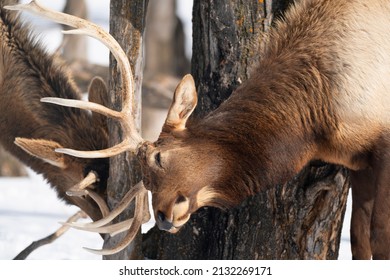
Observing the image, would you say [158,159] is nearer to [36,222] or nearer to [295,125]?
[295,125]

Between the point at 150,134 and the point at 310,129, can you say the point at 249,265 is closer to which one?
the point at 310,129

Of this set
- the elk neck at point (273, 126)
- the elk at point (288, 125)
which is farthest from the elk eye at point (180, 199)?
the elk neck at point (273, 126)

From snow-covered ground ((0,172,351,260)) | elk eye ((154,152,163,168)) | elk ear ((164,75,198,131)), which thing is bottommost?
snow-covered ground ((0,172,351,260))

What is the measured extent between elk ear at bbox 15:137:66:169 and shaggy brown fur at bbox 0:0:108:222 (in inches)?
4.4

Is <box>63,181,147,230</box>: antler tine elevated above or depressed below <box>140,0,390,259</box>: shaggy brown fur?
below

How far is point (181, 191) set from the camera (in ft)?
16.4

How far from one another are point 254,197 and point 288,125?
0.86 metres

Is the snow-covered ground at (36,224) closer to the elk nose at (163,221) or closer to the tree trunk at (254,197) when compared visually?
the tree trunk at (254,197)

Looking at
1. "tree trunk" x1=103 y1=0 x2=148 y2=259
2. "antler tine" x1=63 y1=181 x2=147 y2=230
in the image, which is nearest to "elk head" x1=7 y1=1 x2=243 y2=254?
"antler tine" x1=63 y1=181 x2=147 y2=230

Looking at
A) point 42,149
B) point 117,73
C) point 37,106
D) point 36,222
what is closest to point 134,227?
point 117,73

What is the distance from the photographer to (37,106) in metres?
6.91

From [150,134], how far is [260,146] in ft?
25.8

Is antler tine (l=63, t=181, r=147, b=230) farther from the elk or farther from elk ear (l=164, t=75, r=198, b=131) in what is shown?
elk ear (l=164, t=75, r=198, b=131)

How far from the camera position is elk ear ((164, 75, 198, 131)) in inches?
203
